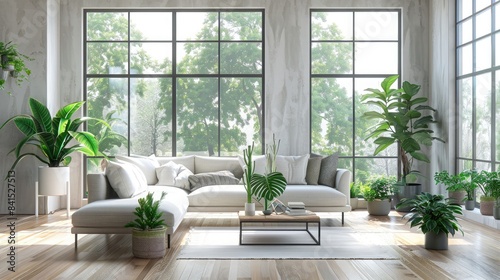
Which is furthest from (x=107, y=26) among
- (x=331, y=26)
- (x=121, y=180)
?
(x=121, y=180)

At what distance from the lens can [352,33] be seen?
28.4ft

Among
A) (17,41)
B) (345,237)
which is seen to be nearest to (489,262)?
(345,237)

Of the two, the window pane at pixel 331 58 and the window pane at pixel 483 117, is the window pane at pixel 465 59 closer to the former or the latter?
the window pane at pixel 483 117

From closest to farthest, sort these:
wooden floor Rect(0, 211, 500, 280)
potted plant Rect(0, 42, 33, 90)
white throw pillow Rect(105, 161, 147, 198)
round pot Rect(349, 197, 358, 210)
A: wooden floor Rect(0, 211, 500, 280), white throw pillow Rect(105, 161, 147, 198), potted plant Rect(0, 42, 33, 90), round pot Rect(349, 197, 358, 210)

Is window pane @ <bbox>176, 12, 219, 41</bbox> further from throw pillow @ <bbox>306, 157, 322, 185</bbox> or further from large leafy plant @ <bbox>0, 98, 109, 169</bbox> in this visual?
throw pillow @ <bbox>306, 157, 322, 185</bbox>

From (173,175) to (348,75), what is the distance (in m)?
3.13

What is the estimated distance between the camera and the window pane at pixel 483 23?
7.06m

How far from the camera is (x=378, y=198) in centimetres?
780

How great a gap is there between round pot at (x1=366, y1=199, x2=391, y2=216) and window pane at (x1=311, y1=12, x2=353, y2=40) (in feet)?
8.42

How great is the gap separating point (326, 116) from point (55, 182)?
401cm

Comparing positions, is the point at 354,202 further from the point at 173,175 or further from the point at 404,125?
the point at 173,175

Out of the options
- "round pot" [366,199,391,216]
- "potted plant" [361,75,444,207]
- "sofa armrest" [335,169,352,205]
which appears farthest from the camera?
"potted plant" [361,75,444,207]

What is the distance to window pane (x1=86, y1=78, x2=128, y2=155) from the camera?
8.61m

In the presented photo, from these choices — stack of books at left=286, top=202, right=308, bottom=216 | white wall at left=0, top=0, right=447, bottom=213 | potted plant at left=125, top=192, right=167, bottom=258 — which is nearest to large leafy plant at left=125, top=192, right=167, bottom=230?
potted plant at left=125, top=192, right=167, bottom=258
